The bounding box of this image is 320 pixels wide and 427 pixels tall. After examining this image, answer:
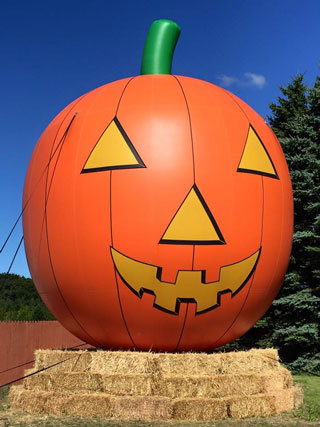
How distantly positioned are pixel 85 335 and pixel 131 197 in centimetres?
235

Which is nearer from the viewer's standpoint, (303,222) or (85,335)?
(85,335)

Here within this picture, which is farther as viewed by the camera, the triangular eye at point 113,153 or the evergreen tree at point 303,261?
the evergreen tree at point 303,261

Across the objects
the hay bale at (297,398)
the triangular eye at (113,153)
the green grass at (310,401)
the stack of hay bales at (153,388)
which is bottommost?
the green grass at (310,401)

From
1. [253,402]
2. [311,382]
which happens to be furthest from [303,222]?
[253,402]

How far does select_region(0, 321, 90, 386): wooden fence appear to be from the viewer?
33.0 ft

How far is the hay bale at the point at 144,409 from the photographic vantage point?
623 centimetres

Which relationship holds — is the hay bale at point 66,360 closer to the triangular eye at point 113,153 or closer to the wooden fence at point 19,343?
the triangular eye at point 113,153

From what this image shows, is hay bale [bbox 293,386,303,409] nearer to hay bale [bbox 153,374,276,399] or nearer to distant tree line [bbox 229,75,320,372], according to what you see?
hay bale [bbox 153,374,276,399]

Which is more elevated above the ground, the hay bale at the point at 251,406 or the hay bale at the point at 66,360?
the hay bale at the point at 66,360

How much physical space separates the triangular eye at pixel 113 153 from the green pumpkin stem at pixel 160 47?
163cm

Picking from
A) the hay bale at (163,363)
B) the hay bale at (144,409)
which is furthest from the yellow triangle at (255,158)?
the hay bale at (144,409)

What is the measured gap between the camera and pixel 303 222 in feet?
50.1

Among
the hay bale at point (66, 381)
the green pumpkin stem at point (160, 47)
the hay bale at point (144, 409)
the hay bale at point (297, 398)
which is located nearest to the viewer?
the hay bale at point (144, 409)

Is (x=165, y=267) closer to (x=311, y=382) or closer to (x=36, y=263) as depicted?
(x=36, y=263)
